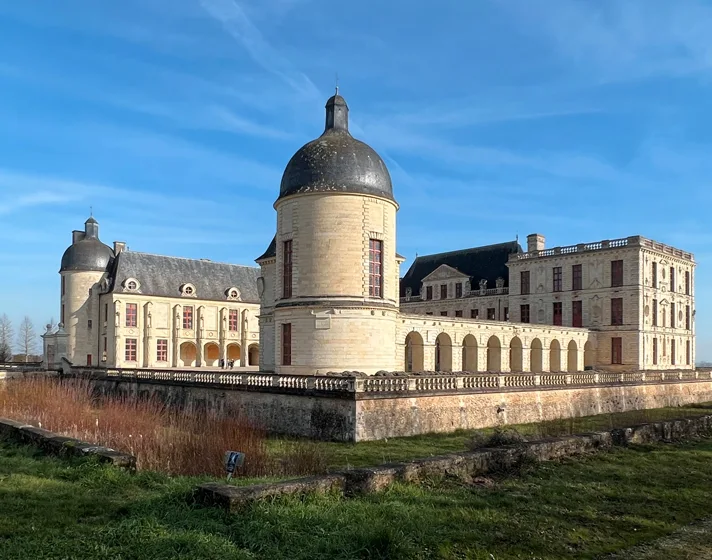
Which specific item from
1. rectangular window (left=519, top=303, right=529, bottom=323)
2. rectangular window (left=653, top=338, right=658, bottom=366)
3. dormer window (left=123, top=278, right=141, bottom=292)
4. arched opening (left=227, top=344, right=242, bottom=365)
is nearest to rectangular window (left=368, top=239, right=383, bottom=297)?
rectangular window (left=519, top=303, right=529, bottom=323)

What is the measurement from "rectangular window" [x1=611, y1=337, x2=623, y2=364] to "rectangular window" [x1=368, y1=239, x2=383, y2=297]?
2633 centimetres

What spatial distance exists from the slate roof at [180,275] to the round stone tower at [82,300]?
2.32m

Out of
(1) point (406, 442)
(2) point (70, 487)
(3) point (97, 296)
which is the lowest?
(1) point (406, 442)

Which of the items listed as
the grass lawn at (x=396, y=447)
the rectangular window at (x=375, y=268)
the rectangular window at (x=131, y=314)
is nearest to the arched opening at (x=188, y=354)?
the rectangular window at (x=131, y=314)

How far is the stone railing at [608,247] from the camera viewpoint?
41.0m

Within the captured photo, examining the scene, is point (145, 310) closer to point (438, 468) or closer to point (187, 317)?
point (187, 317)

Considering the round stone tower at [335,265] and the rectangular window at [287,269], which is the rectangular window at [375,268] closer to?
the round stone tower at [335,265]

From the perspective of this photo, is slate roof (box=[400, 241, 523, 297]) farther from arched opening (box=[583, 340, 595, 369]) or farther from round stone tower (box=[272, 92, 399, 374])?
round stone tower (box=[272, 92, 399, 374])

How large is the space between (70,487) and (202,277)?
44.3 metres

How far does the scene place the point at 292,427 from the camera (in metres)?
17.7

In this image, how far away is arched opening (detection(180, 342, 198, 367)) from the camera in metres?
49.8

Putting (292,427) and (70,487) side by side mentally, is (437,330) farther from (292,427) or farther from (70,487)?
(70,487)

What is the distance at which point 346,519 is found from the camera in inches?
246

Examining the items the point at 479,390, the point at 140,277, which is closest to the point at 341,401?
the point at 479,390
